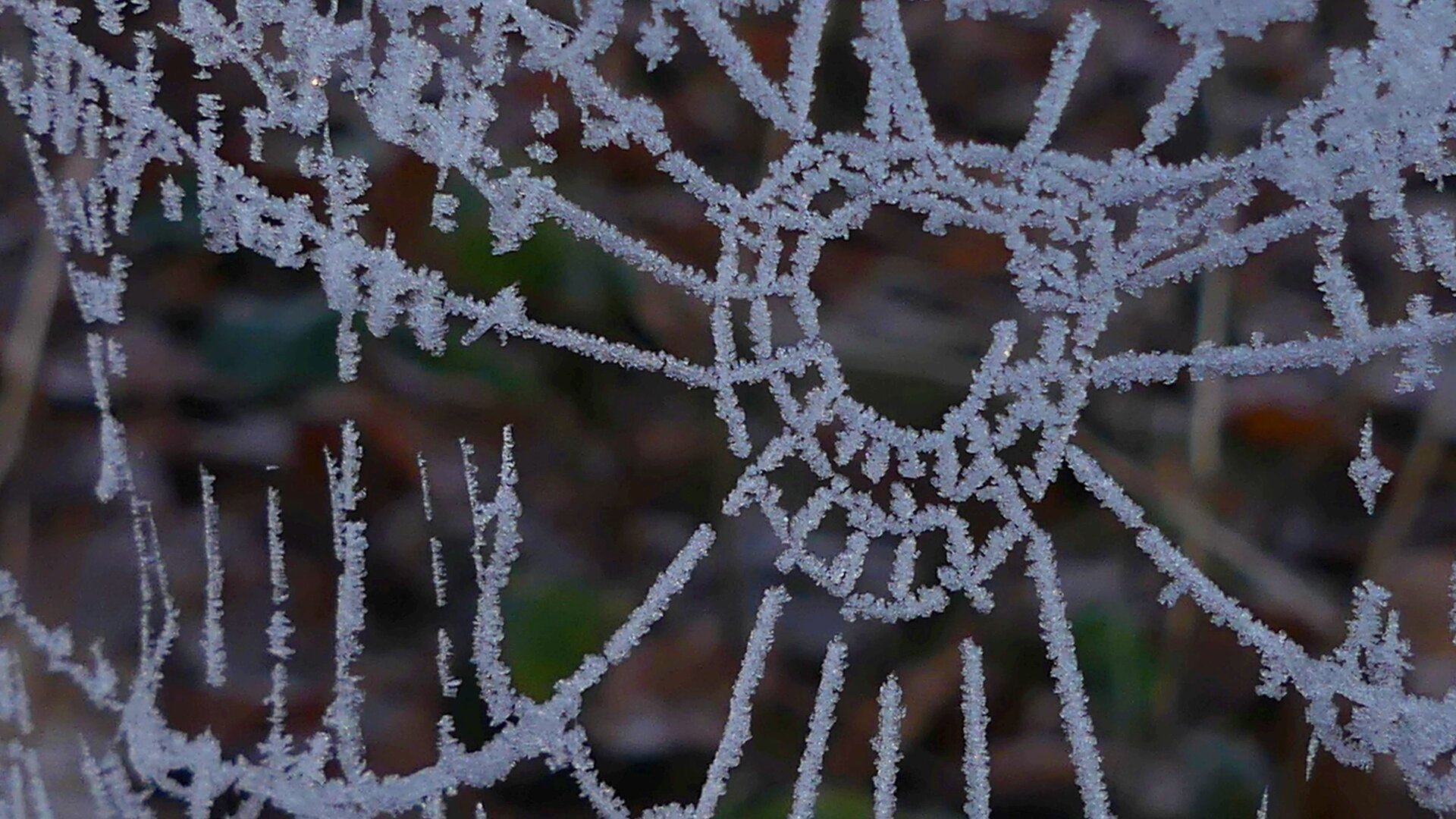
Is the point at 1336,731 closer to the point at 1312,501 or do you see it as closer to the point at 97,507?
the point at 1312,501

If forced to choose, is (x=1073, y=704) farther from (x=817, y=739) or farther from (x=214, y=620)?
(x=214, y=620)

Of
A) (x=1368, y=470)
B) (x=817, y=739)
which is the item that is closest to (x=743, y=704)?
(x=817, y=739)

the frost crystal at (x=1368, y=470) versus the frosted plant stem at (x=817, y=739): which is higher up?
the frost crystal at (x=1368, y=470)

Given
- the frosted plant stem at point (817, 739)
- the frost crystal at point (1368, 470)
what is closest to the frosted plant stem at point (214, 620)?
the frosted plant stem at point (817, 739)

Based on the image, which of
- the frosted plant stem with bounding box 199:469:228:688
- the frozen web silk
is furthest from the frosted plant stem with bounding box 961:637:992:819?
the frosted plant stem with bounding box 199:469:228:688

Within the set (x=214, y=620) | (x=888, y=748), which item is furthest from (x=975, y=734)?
(x=214, y=620)

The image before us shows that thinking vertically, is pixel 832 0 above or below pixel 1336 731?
above

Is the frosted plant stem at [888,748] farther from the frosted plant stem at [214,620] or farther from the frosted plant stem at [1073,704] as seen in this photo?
the frosted plant stem at [214,620]

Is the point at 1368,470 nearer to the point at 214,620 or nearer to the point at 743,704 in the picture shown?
the point at 743,704

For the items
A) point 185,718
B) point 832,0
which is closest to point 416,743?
point 185,718
